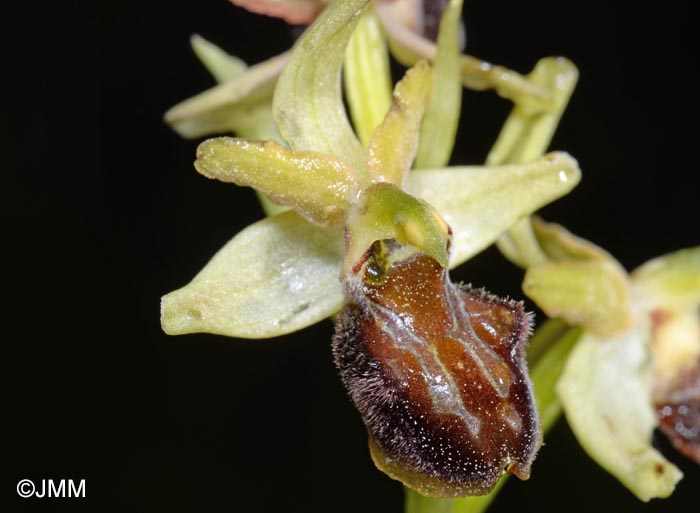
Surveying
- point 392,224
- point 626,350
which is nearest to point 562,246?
point 626,350

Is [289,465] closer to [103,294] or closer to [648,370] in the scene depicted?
[103,294]

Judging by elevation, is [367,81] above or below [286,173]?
above

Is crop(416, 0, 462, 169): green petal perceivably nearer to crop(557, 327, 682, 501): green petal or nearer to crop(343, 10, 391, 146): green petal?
crop(343, 10, 391, 146): green petal

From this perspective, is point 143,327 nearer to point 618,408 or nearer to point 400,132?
point 618,408

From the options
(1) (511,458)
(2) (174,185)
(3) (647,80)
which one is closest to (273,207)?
(1) (511,458)

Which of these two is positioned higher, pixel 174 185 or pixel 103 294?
pixel 174 185

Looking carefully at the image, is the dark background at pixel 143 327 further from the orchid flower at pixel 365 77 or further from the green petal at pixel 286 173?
the green petal at pixel 286 173
